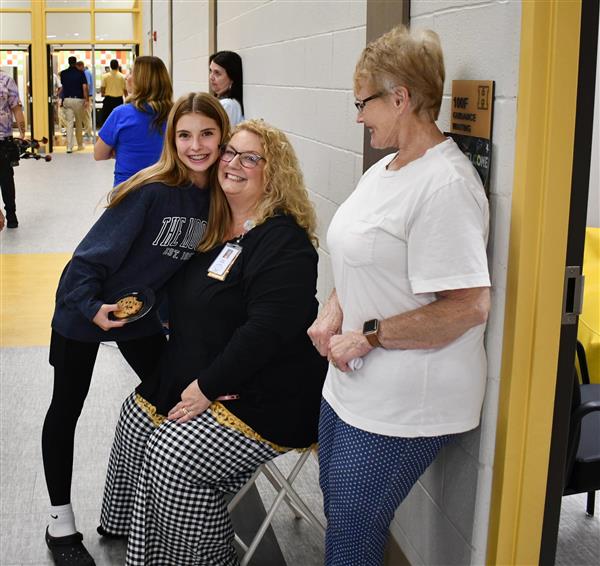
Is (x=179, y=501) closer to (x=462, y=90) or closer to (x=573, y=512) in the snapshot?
(x=462, y=90)

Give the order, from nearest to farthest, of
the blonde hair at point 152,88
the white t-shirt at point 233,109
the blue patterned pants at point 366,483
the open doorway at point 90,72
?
the blue patterned pants at point 366,483, the blonde hair at point 152,88, the white t-shirt at point 233,109, the open doorway at point 90,72

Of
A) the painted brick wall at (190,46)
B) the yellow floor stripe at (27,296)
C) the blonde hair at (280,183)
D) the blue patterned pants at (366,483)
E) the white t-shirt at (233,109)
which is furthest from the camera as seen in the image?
the painted brick wall at (190,46)

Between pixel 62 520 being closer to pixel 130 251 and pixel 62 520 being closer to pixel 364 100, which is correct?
pixel 130 251

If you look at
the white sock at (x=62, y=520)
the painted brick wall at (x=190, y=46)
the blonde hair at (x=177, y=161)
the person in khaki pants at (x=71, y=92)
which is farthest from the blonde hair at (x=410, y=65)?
the person in khaki pants at (x=71, y=92)

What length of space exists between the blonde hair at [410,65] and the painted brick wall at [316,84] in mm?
1068

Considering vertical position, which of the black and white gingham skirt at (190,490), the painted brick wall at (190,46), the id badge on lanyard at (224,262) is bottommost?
the black and white gingham skirt at (190,490)

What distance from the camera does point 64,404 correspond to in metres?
2.79

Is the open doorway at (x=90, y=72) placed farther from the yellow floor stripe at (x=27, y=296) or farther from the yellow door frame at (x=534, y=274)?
the yellow door frame at (x=534, y=274)

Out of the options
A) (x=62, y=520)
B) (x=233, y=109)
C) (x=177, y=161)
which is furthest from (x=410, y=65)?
(x=233, y=109)

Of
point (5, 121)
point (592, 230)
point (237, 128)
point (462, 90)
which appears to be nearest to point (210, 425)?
point (237, 128)

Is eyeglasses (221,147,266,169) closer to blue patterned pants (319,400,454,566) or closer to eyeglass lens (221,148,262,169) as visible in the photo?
eyeglass lens (221,148,262,169)

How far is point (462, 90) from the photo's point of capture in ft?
6.67

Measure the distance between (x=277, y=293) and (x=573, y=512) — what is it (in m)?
1.53

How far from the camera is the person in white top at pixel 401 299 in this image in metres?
1.80
